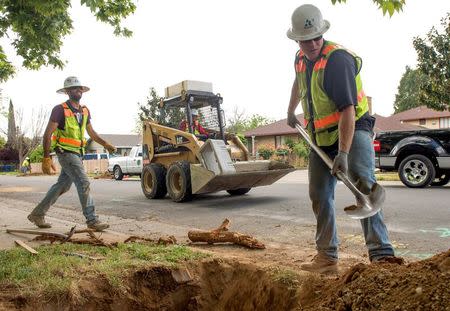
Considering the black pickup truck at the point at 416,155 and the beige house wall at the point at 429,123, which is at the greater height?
the beige house wall at the point at 429,123

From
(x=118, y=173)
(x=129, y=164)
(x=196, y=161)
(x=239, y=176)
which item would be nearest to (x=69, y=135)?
(x=239, y=176)

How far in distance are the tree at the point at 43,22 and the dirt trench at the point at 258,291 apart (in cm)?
368

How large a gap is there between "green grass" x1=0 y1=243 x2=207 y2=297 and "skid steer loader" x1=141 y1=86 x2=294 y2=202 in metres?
4.48

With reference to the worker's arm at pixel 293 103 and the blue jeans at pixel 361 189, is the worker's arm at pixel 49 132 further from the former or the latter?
the blue jeans at pixel 361 189

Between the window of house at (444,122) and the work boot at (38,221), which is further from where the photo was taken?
the window of house at (444,122)

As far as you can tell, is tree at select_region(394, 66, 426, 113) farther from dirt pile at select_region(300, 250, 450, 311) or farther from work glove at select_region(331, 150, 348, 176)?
dirt pile at select_region(300, 250, 450, 311)

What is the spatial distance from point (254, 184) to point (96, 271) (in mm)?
6381

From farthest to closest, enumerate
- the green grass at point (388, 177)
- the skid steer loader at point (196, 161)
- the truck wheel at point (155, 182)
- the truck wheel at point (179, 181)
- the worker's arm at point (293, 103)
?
the green grass at point (388, 177) < the truck wheel at point (155, 182) < the truck wheel at point (179, 181) < the skid steer loader at point (196, 161) < the worker's arm at point (293, 103)

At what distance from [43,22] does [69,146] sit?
2255 mm

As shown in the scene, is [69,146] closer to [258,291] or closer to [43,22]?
[43,22]

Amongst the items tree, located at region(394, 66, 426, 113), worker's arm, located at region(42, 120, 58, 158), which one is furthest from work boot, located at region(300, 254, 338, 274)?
tree, located at region(394, 66, 426, 113)

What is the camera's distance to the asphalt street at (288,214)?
5.28 metres

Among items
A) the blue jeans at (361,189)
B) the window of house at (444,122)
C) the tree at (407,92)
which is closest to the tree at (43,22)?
the blue jeans at (361,189)

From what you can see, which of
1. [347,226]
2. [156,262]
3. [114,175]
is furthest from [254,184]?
[114,175]
